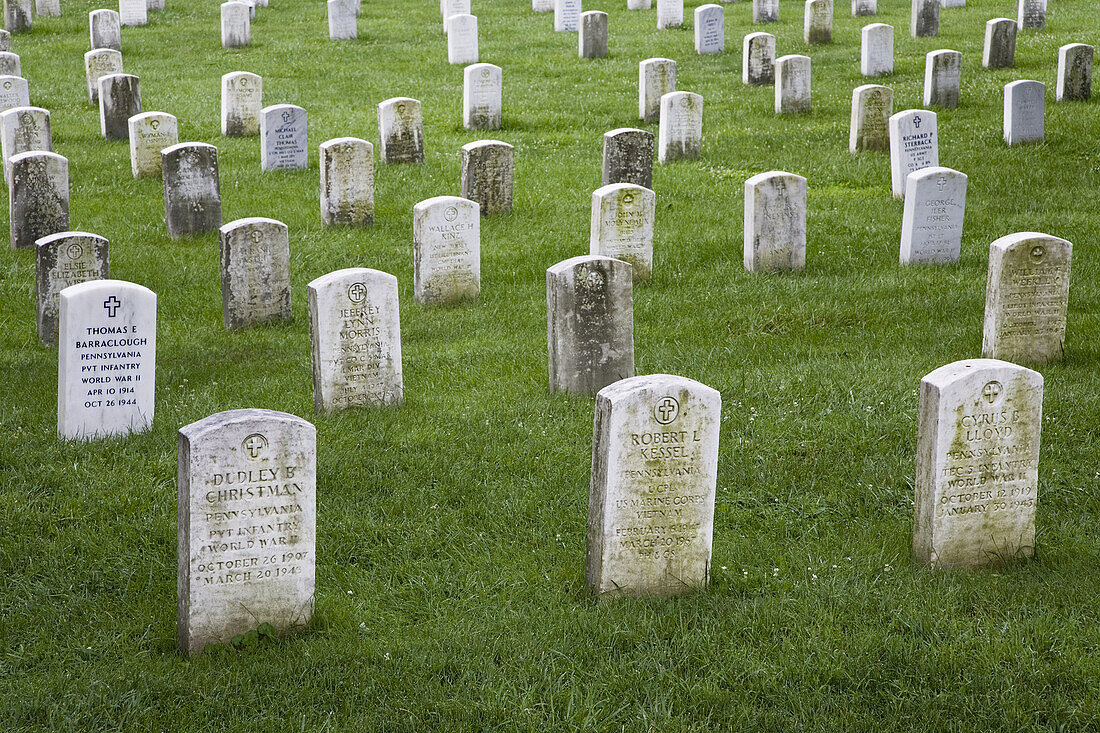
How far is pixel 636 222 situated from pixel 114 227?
603cm

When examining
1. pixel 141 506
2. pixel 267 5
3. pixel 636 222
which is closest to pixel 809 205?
pixel 636 222

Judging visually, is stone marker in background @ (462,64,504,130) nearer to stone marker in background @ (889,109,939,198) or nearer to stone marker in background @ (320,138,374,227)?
stone marker in background @ (320,138,374,227)

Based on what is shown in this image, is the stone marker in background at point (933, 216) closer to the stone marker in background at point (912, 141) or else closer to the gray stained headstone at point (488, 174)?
the stone marker in background at point (912, 141)

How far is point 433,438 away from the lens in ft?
24.4

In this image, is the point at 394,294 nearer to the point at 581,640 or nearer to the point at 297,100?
the point at 581,640

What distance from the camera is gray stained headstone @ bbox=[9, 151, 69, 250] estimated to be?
11.8 meters

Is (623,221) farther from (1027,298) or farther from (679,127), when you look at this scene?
(679,127)

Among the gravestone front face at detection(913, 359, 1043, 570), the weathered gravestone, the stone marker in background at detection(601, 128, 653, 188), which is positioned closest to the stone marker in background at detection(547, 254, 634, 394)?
the gravestone front face at detection(913, 359, 1043, 570)

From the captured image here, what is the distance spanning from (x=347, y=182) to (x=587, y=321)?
5591 millimetres

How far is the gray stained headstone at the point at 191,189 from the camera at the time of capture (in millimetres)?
12461

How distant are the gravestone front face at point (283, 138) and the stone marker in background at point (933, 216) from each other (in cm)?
805

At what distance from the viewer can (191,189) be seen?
12625 millimetres

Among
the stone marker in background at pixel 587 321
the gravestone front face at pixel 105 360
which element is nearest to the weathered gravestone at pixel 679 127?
the stone marker in background at pixel 587 321

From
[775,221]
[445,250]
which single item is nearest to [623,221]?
[775,221]
